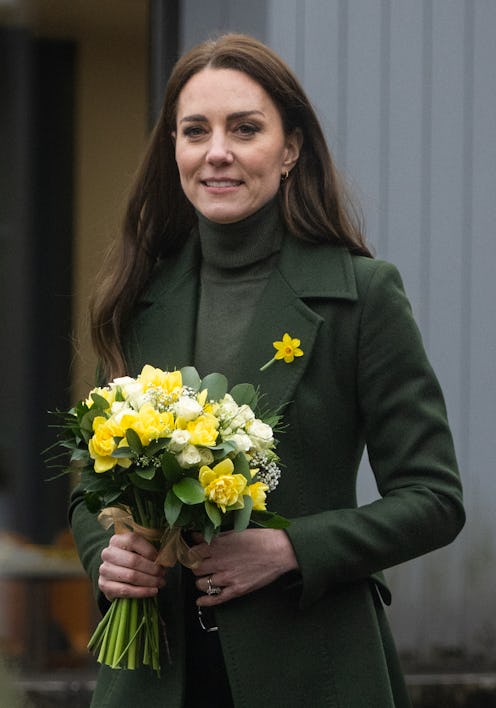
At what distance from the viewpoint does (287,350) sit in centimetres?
257

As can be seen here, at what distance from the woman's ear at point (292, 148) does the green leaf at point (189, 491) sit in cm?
69

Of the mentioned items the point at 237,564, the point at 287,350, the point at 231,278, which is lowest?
the point at 237,564


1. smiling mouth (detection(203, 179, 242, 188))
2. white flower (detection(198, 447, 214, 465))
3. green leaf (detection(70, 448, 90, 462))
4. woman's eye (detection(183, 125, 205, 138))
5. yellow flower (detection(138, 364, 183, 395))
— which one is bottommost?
green leaf (detection(70, 448, 90, 462))

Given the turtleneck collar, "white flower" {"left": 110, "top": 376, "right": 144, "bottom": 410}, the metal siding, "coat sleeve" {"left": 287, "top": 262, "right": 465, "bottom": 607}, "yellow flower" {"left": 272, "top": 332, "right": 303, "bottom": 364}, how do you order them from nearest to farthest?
"white flower" {"left": 110, "top": 376, "right": 144, "bottom": 410} < "coat sleeve" {"left": 287, "top": 262, "right": 465, "bottom": 607} < "yellow flower" {"left": 272, "top": 332, "right": 303, "bottom": 364} < the turtleneck collar < the metal siding

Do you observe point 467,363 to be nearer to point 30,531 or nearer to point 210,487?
point 30,531

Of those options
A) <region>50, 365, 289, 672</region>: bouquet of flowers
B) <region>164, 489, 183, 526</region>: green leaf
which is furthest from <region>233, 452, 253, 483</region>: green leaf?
<region>164, 489, 183, 526</region>: green leaf

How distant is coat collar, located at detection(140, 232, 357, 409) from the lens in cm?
258

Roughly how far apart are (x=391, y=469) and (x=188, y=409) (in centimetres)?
42

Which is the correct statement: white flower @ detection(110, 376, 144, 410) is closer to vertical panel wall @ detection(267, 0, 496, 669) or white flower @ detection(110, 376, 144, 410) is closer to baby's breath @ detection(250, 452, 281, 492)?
baby's breath @ detection(250, 452, 281, 492)

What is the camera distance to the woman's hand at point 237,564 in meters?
2.40

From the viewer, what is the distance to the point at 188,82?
2670mm

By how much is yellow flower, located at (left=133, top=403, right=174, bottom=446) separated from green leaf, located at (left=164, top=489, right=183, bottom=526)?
9 cm

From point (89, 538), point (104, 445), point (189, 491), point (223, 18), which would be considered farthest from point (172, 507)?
point (223, 18)

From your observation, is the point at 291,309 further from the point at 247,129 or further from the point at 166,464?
the point at 166,464
